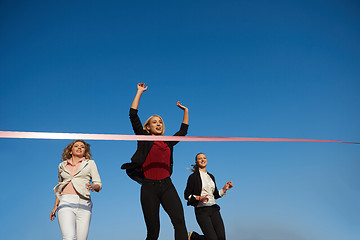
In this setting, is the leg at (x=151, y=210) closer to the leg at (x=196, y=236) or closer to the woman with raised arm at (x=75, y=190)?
the woman with raised arm at (x=75, y=190)

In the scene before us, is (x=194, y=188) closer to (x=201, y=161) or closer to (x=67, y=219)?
(x=201, y=161)

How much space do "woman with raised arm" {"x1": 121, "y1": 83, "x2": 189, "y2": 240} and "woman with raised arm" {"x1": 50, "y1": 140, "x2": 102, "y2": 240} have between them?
525 mm

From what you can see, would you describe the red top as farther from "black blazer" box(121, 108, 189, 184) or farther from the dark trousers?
the dark trousers

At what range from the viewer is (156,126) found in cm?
495

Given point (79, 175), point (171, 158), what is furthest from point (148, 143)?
point (79, 175)

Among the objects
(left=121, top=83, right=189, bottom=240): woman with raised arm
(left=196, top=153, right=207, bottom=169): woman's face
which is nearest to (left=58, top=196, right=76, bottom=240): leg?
(left=121, top=83, right=189, bottom=240): woman with raised arm

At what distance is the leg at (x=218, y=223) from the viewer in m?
5.61

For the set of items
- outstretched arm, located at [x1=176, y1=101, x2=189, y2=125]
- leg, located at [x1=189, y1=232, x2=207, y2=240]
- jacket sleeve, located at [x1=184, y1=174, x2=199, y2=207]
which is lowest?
leg, located at [x1=189, y1=232, x2=207, y2=240]

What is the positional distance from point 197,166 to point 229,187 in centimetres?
74

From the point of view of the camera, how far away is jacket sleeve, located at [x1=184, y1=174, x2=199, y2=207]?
584 cm

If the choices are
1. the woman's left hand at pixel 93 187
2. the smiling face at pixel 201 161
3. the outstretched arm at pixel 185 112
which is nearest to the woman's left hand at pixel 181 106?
the outstretched arm at pixel 185 112

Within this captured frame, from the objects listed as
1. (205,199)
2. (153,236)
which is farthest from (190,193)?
(153,236)

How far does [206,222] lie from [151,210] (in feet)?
5.52

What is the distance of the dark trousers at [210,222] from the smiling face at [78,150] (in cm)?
225
